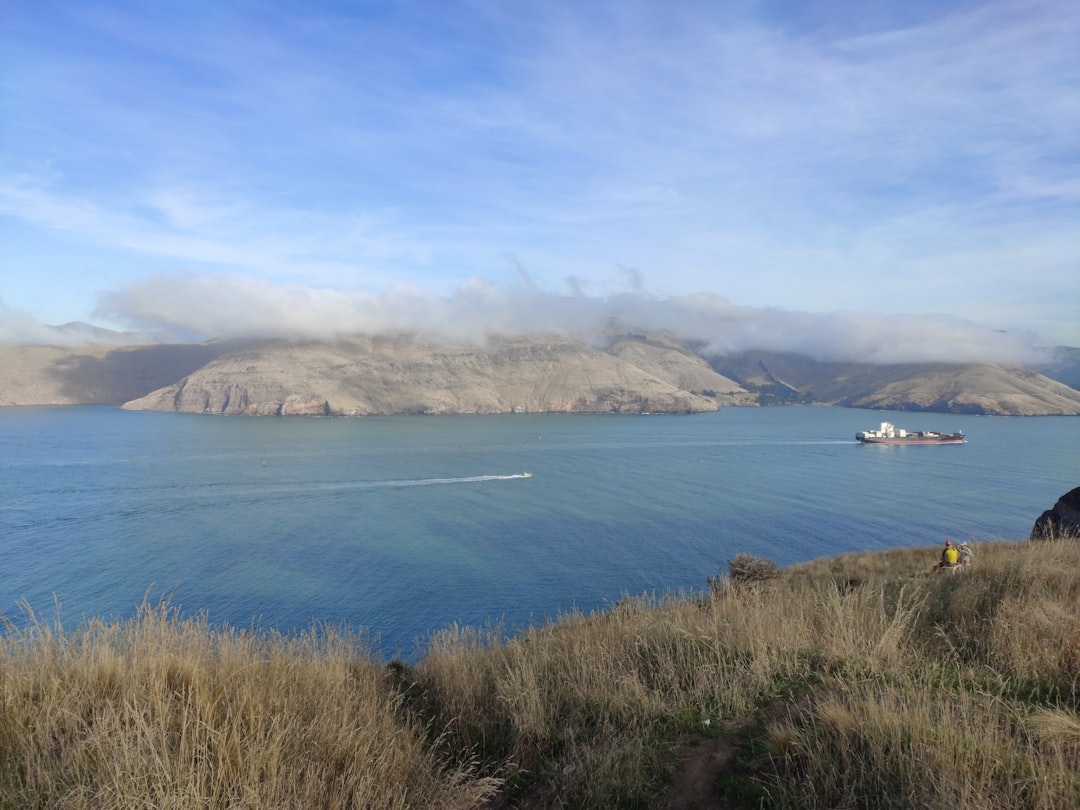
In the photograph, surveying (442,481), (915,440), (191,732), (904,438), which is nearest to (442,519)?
(442,481)

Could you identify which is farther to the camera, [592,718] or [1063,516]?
[1063,516]

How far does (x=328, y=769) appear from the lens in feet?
13.7

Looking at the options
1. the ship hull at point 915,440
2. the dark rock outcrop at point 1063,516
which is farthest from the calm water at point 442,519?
the dark rock outcrop at point 1063,516

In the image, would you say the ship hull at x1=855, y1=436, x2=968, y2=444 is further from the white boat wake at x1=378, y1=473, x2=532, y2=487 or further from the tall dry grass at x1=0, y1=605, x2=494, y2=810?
the tall dry grass at x1=0, y1=605, x2=494, y2=810

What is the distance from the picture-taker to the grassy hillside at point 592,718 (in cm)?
383

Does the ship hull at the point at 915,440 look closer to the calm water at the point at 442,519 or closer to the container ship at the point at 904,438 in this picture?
the container ship at the point at 904,438

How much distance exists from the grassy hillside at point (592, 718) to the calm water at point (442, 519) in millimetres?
11837

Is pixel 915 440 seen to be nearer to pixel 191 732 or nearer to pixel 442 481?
pixel 442 481

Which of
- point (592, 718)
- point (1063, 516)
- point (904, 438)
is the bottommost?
point (904, 438)

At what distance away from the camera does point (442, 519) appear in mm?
54625

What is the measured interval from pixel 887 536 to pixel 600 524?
22635 millimetres

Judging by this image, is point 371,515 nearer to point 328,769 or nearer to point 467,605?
point 467,605

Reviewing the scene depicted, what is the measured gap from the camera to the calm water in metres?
34.7

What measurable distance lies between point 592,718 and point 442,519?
50.4 meters
